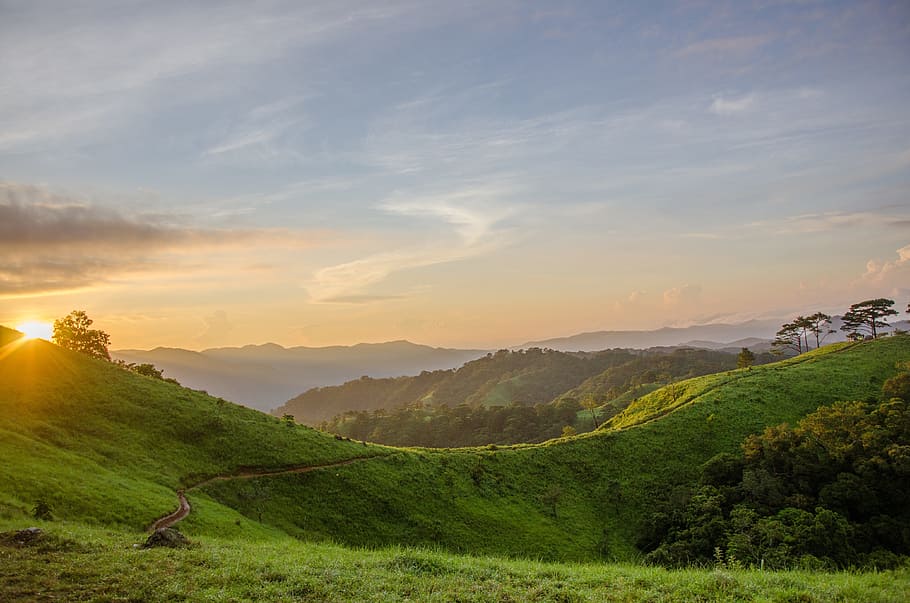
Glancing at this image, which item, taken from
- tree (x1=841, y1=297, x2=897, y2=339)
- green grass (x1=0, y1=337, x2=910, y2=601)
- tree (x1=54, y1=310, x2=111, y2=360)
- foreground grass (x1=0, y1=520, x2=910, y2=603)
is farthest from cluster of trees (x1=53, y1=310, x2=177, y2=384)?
tree (x1=841, y1=297, x2=897, y2=339)

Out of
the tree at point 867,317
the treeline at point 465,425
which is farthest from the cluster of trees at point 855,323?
the treeline at point 465,425

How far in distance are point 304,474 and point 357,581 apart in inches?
1309

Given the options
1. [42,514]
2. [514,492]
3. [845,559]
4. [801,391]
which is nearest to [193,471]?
[42,514]

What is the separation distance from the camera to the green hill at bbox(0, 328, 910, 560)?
99.7ft

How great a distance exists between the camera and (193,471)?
129 feet

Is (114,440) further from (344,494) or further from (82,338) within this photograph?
(82,338)

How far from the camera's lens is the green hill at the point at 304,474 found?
1196 inches

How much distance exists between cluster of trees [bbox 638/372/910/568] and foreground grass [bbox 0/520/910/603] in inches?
714

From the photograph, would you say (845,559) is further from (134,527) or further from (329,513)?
(134,527)

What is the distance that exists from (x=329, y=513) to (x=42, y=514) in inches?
822

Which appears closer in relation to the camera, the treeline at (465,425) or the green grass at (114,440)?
the green grass at (114,440)

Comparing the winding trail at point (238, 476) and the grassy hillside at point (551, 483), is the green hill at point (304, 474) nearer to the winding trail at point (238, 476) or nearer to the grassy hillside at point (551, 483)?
the grassy hillside at point (551, 483)

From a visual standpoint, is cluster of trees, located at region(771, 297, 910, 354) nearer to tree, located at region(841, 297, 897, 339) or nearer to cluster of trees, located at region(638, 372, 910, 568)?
tree, located at region(841, 297, 897, 339)

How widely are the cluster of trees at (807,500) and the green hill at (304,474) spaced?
6.80m
